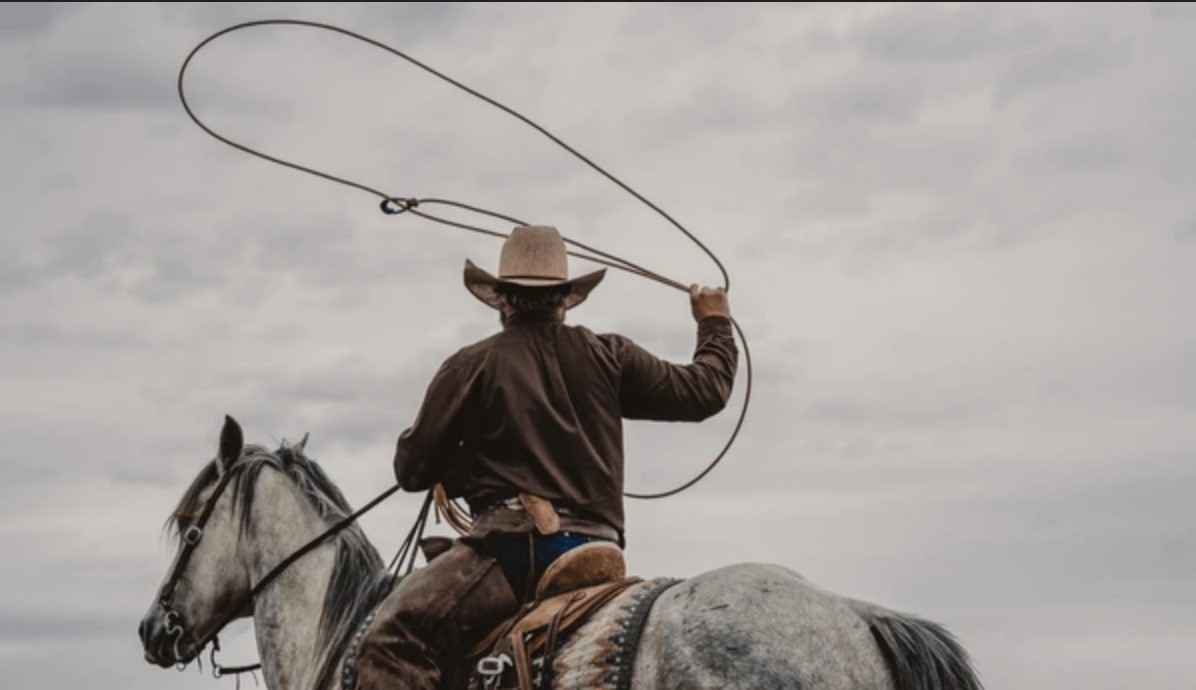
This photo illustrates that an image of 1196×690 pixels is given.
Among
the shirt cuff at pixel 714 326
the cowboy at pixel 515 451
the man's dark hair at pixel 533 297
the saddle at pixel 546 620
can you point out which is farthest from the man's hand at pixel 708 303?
the saddle at pixel 546 620

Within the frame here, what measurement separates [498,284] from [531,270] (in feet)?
0.64

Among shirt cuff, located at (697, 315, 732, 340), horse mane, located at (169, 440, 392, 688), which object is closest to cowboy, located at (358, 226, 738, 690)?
shirt cuff, located at (697, 315, 732, 340)

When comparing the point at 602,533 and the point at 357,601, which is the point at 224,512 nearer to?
the point at 357,601

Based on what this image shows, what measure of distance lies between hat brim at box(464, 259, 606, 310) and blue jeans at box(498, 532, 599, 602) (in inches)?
52.6

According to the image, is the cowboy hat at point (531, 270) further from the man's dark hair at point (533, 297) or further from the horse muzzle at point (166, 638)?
the horse muzzle at point (166, 638)

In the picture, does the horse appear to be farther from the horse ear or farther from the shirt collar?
the shirt collar

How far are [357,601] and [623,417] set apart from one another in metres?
2.19

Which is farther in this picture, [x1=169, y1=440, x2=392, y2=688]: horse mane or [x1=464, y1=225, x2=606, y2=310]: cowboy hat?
[x1=169, y1=440, x2=392, y2=688]: horse mane

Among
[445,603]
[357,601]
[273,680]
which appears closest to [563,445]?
[445,603]

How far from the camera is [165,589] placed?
36.6 feet

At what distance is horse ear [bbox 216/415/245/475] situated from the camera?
11.0 metres

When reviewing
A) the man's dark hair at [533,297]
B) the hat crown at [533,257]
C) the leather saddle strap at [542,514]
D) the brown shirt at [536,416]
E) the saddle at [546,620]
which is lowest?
the saddle at [546,620]

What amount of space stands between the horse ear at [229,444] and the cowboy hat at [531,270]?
2.25 metres

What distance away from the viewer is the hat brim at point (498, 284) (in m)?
9.47
